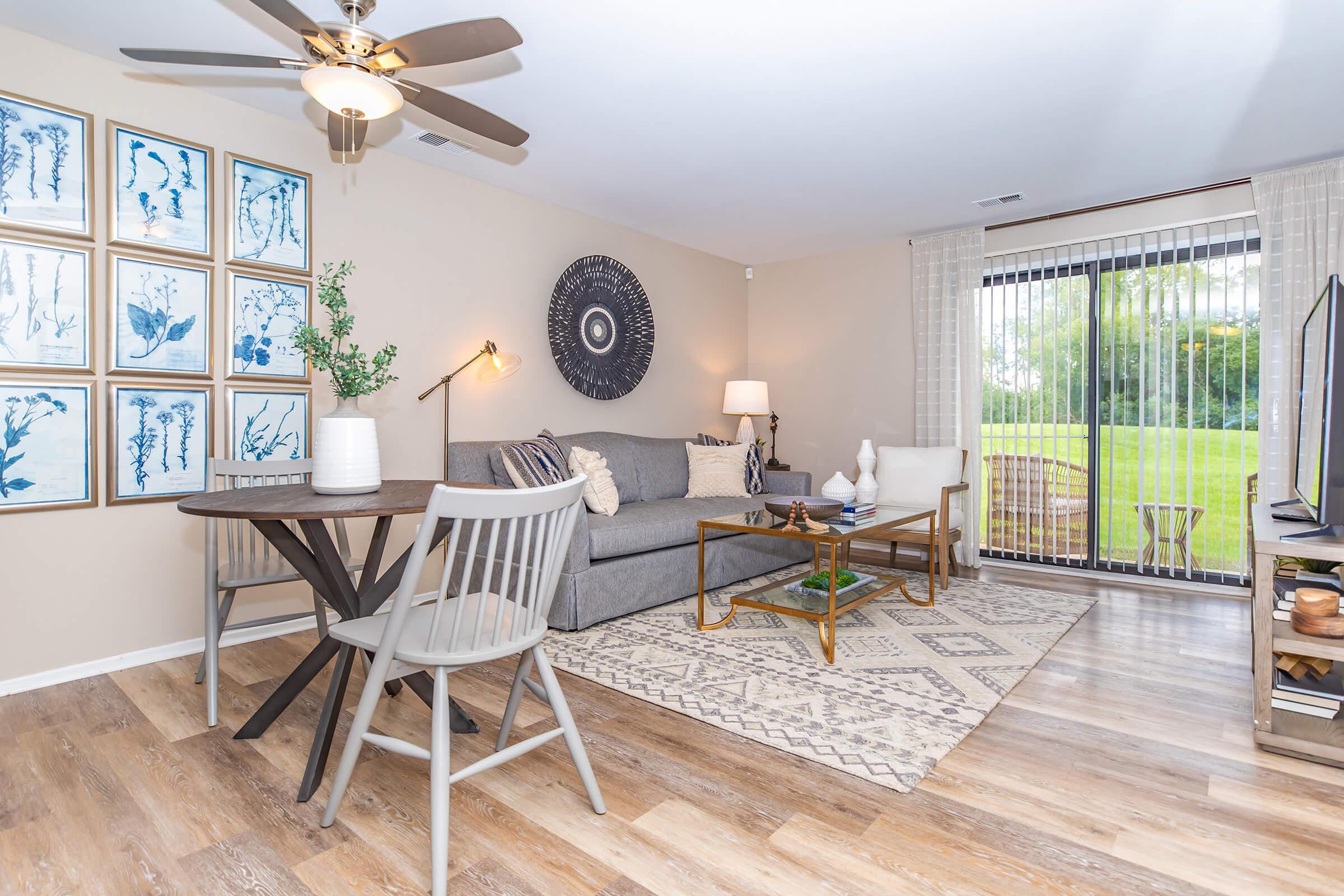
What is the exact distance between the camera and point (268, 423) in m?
3.37

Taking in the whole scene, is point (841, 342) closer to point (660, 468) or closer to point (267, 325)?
point (660, 468)

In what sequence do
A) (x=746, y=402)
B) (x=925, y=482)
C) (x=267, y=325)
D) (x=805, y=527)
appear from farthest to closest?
(x=746, y=402) → (x=925, y=482) → (x=267, y=325) → (x=805, y=527)

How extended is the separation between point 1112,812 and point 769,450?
4510 millimetres

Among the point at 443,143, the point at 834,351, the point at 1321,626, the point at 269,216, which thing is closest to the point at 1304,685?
the point at 1321,626

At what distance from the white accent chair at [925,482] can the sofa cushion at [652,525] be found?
A: 41.2 inches

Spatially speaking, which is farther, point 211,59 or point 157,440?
point 157,440

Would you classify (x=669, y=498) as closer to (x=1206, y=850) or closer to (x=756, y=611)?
(x=756, y=611)

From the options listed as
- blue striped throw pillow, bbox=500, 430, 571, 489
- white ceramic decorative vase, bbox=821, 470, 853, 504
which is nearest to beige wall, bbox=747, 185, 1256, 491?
white ceramic decorative vase, bbox=821, 470, 853, 504

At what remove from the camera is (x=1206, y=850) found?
1.65 metres

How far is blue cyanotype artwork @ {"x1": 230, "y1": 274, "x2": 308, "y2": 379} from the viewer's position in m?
3.27

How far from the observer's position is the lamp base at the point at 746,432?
18.3ft

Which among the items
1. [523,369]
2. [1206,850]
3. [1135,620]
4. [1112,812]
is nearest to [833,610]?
[1112,812]

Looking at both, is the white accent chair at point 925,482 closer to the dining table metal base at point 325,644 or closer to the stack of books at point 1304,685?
the stack of books at point 1304,685

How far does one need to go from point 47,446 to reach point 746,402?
4.14m
